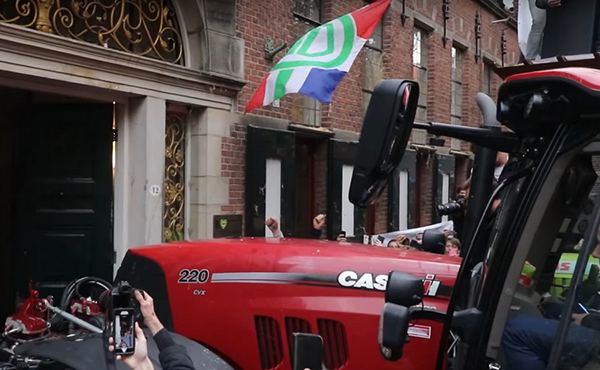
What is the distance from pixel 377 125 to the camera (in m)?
2.06

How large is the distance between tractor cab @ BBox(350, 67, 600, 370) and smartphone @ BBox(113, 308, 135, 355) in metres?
0.93

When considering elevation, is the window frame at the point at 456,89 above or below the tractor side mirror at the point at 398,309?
above

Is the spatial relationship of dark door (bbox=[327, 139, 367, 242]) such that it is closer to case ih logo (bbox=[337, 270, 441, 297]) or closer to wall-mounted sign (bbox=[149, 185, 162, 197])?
wall-mounted sign (bbox=[149, 185, 162, 197])

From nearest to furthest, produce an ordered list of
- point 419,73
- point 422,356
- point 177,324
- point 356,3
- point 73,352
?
1. point 422,356
2. point 73,352
3. point 177,324
4. point 356,3
5. point 419,73

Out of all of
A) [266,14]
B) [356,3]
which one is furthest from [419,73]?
[266,14]

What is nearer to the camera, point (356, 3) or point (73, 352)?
point (73, 352)

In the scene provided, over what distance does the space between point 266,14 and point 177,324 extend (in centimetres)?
604

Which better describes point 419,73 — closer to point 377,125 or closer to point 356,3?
point 356,3

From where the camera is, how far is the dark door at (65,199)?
7.07 m

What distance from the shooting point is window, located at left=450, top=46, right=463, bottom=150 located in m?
14.8

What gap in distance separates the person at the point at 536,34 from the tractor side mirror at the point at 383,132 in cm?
174

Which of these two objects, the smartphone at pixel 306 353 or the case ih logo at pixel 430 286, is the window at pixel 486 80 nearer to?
the case ih logo at pixel 430 286

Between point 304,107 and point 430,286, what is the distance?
676 cm

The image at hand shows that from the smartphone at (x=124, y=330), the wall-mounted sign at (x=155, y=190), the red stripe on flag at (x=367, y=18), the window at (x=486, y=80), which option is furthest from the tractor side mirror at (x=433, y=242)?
the window at (x=486, y=80)
